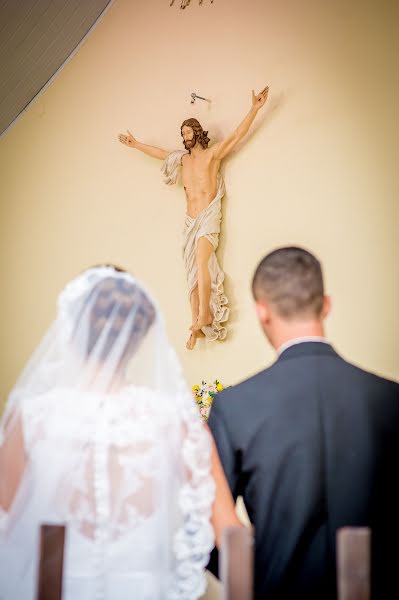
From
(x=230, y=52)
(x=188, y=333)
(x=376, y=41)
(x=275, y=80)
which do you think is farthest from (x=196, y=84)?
(x=188, y=333)

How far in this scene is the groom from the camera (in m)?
1.86

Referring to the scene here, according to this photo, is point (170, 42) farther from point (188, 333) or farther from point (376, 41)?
point (188, 333)

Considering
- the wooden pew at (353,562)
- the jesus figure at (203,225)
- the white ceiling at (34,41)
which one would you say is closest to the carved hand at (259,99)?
the jesus figure at (203,225)

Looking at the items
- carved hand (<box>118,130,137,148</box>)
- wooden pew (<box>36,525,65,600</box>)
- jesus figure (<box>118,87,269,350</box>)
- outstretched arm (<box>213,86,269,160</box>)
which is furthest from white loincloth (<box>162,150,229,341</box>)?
wooden pew (<box>36,525,65,600</box>)

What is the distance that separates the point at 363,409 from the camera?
1930 millimetres

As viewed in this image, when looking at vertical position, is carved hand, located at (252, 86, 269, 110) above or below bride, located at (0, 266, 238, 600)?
above

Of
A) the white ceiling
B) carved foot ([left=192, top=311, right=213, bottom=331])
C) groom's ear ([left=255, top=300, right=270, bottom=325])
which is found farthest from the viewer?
the white ceiling

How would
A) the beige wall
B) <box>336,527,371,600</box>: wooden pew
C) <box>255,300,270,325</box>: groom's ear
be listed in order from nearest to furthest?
<box>336,527,371,600</box>: wooden pew → <box>255,300,270,325</box>: groom's ear → the beige wall

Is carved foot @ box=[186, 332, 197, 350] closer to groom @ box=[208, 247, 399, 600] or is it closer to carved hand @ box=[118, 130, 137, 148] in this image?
carved hand @ box=[118, 130, 137, 148]

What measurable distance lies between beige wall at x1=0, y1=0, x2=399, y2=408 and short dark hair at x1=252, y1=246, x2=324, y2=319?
7.80ft

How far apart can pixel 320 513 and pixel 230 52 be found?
4065mm

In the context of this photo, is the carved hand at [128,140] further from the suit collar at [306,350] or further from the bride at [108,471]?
the suit collar at [306,350]

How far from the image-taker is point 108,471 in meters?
1.87

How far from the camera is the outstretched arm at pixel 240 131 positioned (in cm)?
478
